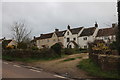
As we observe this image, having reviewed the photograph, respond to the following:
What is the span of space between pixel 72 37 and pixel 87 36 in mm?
6199

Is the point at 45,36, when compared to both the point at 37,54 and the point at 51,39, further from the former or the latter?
the point at 37,54

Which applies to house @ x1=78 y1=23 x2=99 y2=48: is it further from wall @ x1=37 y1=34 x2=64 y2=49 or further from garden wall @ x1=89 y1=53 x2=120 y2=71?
garden wall @ x1=89 y1=53 x2=120 y2=71

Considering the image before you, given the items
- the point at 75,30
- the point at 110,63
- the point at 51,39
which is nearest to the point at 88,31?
the point at 75,30

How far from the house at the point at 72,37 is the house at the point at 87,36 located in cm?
150

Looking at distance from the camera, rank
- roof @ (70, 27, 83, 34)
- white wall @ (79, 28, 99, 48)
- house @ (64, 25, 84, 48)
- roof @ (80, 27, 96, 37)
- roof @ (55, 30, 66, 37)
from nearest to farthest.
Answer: white wall @ (79, 28, 99, 48) → roof @ (80, 27, 96, 37) → house @ (64, 25, 84, 48) → roof @ (70, 27, 83, 34) → roof @ (55, 30, 66, 37)

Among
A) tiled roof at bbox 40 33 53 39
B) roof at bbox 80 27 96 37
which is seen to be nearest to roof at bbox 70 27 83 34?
roof at bbox 80 27 96 37

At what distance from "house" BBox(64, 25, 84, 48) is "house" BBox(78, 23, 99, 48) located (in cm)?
150

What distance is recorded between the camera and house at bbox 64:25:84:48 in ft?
205

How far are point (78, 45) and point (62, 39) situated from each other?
319 inches

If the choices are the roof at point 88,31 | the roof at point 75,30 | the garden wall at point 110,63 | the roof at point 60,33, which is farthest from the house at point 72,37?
the garden wall at point 110,63

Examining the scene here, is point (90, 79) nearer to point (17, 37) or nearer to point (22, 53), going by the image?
point (22, 53)

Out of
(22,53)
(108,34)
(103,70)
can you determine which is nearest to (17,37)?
(22,53)

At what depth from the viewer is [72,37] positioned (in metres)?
64.1

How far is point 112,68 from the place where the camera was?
38.8 ft
